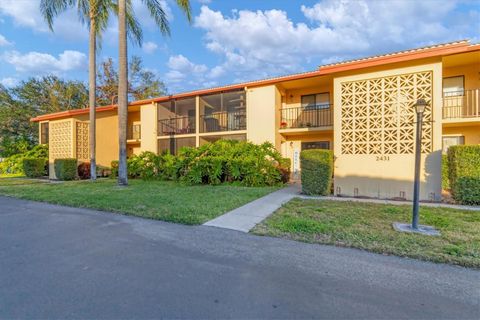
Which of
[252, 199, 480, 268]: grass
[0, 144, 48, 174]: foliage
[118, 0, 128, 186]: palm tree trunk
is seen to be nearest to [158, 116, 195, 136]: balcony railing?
[118, 0, 128, 186]: palm tree trunk

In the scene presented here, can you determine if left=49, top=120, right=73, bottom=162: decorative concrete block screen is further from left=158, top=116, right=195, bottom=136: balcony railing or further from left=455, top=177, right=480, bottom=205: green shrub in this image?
left=455, top=177, right=480, bottom=205: green shrub

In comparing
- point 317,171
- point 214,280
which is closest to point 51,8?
point 317,171

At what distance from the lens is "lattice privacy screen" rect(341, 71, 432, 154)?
8141 millimetres

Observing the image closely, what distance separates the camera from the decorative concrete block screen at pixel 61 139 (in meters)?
16.3

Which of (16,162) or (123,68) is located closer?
(123,68)

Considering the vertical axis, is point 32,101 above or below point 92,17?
below

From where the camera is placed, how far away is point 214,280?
301cm

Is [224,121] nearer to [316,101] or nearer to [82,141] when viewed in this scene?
[316,101]

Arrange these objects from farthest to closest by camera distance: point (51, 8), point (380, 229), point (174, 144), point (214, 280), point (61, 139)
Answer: point (174, 144) → point (61, 139) → point (51, 8) → point (380, 229) → point (214, 280)

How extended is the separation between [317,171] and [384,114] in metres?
3.08

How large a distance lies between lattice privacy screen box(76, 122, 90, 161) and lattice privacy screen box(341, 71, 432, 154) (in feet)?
53.8

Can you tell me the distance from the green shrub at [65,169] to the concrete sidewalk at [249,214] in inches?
525

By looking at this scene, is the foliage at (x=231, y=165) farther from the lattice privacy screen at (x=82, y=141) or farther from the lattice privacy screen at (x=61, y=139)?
the lattice privacy screen at (x=61, y=139)

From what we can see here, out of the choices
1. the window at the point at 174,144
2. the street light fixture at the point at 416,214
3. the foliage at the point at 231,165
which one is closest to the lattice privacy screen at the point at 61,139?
the window at the point at 174,144
